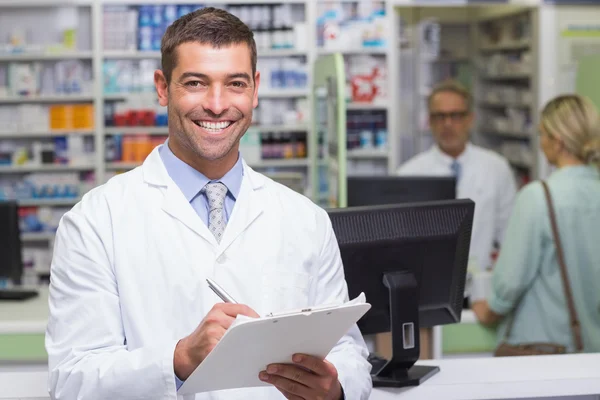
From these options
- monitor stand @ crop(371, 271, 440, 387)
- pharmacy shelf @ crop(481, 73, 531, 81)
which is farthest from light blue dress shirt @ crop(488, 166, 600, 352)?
pharmacy shelf @ crop(481, 73, 531, 81)

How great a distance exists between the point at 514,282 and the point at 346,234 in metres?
1.30

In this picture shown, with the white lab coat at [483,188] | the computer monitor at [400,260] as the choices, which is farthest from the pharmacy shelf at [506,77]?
the computer monitor at [400,260]

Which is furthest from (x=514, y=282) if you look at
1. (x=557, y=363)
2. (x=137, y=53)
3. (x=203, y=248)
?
(x=137, y=53)

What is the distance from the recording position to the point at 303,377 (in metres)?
1.74

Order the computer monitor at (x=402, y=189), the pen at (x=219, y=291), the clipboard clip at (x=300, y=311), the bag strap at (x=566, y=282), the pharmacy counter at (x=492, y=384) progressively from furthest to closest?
the computer monitor at (x=402, y=189) → the bag strap at (x=566, y=282) → the pharmacy counter at (x=492, y=384) → the pen at (x=219, y=291) → the clipboard clip at (x=300, y=311)

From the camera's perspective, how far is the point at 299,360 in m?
1.70

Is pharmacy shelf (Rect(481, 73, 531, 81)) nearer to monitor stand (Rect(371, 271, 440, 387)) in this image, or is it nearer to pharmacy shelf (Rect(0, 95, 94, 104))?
pharmacy shelf (Rect(0, 95, 94, 104))

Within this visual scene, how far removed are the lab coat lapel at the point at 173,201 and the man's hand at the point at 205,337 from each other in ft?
0.86

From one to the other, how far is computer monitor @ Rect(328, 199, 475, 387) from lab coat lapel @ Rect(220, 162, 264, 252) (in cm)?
35

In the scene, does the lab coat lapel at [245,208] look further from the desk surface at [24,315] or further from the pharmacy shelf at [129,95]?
the pharmacy shelf at [129,95]

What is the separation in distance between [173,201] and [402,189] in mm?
2107

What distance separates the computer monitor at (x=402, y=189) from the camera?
3896 mm

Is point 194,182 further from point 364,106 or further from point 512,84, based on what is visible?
point 512,84

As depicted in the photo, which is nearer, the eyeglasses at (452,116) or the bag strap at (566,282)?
the bag strap at (566,282)
